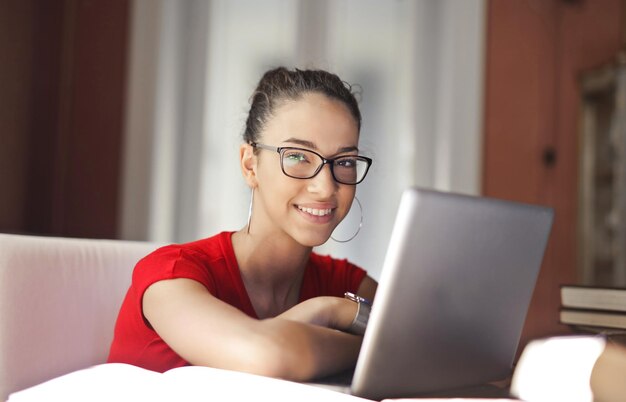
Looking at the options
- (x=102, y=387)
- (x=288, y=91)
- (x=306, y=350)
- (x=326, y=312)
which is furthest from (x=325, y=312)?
(x=288, y=91)

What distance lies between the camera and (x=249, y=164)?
128 cm

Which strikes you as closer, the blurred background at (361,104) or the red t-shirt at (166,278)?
the red t-shirt at (166,278)

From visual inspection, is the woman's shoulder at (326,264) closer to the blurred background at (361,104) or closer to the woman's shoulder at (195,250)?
the woman's shoulder at (195,250)

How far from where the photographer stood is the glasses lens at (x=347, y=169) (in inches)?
45.5

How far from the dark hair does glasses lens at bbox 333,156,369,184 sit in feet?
0.38

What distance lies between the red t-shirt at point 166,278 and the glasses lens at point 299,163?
0.20 metres

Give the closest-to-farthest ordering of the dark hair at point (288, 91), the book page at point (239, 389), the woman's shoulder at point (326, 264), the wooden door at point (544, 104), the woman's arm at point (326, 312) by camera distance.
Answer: the book page at point (239, 389) < the woman's arm at point (326, 312) < the dark hair at point (288, 91) < the woman's shoulder at point (326, 264) < the wooden door at point (544, 104)

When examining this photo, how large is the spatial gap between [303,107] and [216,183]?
276 cm

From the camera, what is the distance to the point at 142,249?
1.34 m

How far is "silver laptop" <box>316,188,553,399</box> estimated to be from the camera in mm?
811

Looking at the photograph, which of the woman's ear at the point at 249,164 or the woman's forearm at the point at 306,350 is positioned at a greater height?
the woman's ear at the point at 249,164

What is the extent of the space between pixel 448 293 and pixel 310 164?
1.23 feet

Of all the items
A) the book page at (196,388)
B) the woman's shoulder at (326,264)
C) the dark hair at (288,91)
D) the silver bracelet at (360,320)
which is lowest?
the book page at (196,388)

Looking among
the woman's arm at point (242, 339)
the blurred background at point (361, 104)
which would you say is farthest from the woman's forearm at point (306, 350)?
the blurred background at point (361, 104)
